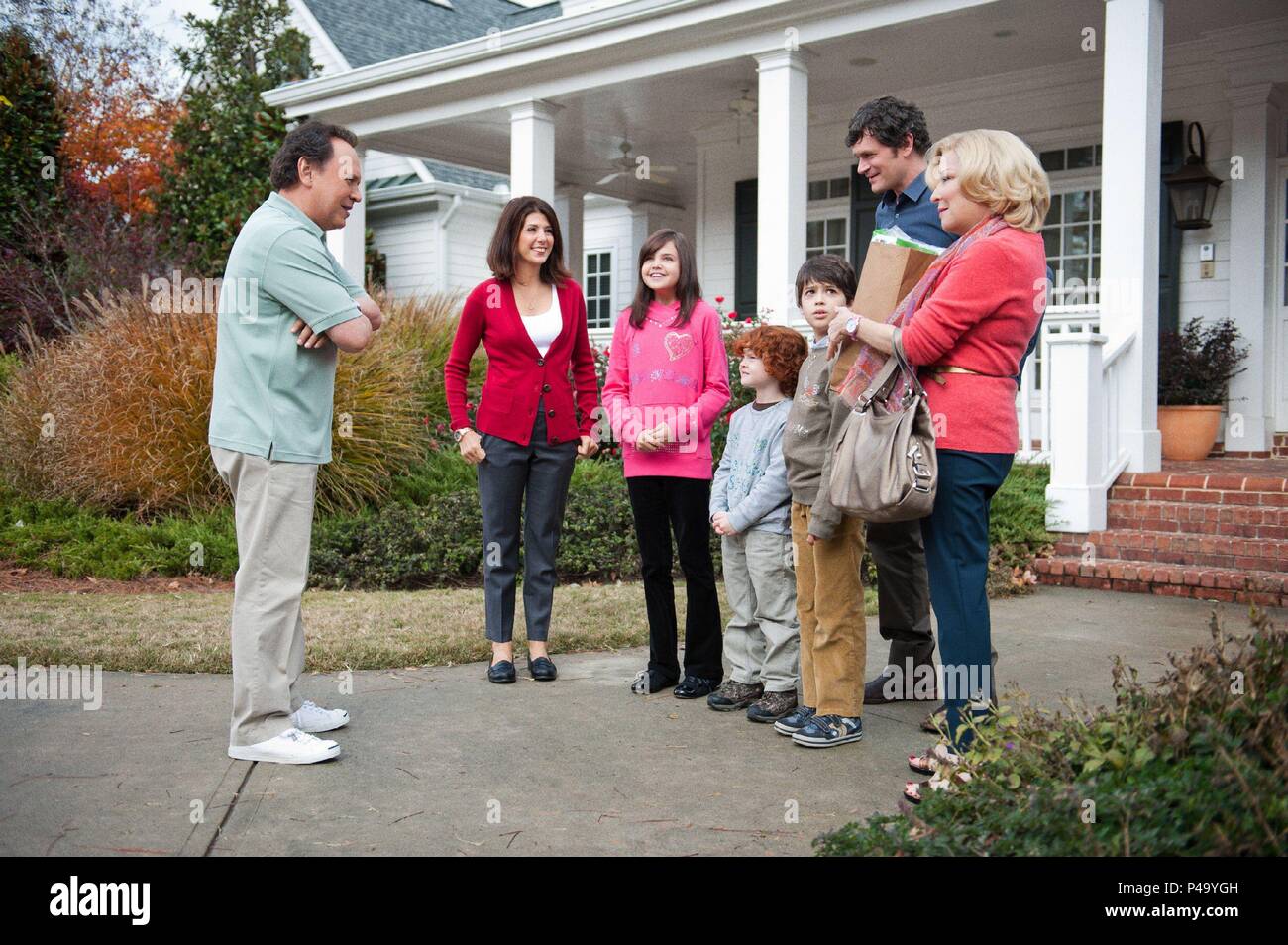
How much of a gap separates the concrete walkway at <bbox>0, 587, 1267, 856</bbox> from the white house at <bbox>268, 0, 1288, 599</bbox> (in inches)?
158

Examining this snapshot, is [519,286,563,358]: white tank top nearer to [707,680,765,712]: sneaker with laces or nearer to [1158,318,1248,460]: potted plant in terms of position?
[707,680,765,712]: sneaker with laces

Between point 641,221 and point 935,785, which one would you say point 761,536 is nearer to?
point 935,785

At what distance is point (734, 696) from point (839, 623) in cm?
71

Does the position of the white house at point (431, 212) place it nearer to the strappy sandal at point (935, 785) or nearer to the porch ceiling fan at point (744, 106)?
the porch ceiling fan at point (744, 106)

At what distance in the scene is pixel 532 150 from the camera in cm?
1123

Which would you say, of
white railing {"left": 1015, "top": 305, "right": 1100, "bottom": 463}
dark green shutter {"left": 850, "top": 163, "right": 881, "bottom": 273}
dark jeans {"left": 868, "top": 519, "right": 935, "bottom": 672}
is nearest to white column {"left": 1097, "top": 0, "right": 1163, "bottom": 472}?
white railing {"left": 1015, "top": 305, "right": 1100, "bottom": 463}

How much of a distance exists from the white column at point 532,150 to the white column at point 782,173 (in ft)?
8.56

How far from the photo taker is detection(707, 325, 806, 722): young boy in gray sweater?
4086mm

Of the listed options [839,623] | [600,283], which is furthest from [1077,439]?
[600,283]

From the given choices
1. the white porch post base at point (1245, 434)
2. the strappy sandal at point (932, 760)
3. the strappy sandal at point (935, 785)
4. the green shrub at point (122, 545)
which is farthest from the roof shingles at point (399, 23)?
the strappy sandal at point (935, 785)

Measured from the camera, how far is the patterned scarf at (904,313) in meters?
3.24
